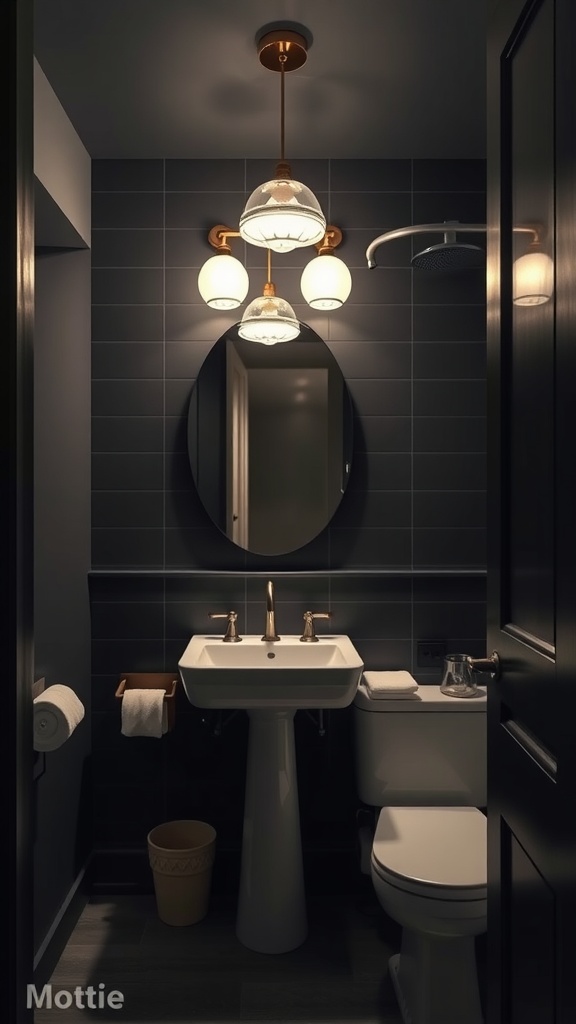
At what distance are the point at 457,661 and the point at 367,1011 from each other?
0.99 meters

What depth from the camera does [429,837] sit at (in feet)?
6.58

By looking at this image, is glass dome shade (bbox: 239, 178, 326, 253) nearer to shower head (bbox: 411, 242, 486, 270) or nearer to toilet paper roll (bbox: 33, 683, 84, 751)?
shower head (bbox: 411, 242, 486, 270)

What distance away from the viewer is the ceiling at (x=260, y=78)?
1.87 metres

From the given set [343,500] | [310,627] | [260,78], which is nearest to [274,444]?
[343,500]

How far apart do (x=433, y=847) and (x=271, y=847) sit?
570mm

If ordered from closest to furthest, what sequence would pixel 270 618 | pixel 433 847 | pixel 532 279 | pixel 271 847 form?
pixel 532 279, pixel 433 847, pixel 271 847, pixel 270 618

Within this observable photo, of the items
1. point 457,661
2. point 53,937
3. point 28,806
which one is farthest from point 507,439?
point 53,937

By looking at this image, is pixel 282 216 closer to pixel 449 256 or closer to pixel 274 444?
pixel 449 256

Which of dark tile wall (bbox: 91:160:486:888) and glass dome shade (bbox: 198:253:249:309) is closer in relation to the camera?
glass dome shade (bbox: 198:253:249:309)

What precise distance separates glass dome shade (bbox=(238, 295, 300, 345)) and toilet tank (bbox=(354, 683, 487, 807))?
3.78ft

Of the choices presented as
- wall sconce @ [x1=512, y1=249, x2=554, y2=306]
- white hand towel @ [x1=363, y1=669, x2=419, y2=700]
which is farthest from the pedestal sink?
wall sconce @ [x1=512, y1=249, x2=554, y2=306]

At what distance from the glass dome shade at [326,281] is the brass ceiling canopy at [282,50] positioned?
0.57 metres

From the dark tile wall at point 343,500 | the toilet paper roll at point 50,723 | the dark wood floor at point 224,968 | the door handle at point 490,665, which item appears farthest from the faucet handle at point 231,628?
the door handle at point 490,665

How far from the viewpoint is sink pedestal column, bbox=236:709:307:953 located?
89.7 inches
